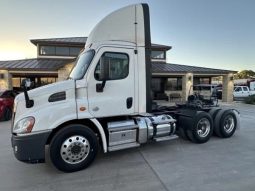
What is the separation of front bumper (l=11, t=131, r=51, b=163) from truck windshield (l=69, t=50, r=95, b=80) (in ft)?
4.72

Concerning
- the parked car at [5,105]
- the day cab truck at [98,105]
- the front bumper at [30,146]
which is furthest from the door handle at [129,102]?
the parked car at [5,105]

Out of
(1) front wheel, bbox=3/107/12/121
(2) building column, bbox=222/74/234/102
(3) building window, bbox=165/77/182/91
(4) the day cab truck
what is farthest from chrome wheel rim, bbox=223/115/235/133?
(3) building window, bbox=165/77/182/91

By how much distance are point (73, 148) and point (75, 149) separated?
0.05m

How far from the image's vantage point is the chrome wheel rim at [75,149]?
4422 mm

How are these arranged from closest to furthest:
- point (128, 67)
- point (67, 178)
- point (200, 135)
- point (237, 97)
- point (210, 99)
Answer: point (67, 178), point (128, 67), point (200, 135), point (210, 99), point (237, 97)

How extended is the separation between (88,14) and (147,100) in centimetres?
911

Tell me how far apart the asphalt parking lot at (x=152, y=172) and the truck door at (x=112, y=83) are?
1.29 m

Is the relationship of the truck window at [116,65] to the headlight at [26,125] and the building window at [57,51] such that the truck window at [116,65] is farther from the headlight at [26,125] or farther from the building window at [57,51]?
the building window at [57,51]

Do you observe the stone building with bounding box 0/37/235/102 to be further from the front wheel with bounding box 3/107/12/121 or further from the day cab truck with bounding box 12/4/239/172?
the day cab truck with bounding box 12/4/239/172

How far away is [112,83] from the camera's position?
484cm

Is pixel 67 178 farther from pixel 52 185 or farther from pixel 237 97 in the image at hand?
pixel 237 97

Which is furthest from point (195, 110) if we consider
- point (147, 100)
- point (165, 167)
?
point (165, 167)

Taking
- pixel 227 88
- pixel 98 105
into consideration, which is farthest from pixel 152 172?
pixel 227 88

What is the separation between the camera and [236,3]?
15.2m
